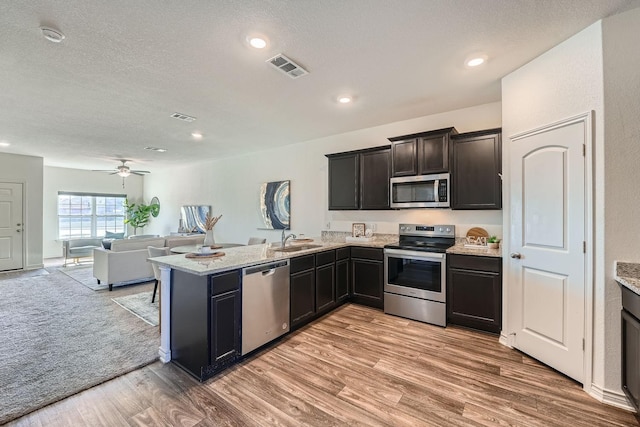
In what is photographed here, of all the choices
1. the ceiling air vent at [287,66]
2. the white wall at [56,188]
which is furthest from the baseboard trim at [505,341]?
the white wall at [56,188]

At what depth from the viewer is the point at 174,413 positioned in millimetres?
1896

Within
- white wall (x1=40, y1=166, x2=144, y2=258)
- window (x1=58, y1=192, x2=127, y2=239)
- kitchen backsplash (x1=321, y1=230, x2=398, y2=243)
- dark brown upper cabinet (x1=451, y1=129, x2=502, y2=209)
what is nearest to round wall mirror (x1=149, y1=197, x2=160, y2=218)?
window (x1=58, y1=192, x2=127, y2=239)

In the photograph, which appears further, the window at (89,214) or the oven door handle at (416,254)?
the window at (89,214)

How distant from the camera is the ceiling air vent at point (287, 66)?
2.45 m

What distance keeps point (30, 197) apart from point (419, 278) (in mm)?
8998

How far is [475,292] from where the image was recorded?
121 inches

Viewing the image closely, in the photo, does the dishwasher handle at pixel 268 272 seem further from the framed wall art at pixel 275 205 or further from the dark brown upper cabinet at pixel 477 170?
the framed wall art at pixel 275 205

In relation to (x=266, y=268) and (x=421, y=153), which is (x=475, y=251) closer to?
(x=421, y=153)

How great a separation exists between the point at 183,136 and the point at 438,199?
14.7 ft

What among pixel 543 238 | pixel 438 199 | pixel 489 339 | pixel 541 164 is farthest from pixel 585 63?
pixel 489 339

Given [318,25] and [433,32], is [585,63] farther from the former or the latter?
[318,25]

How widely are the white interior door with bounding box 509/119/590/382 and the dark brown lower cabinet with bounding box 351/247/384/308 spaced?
1.51 metres

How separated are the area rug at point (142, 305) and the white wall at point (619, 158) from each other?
4.45m

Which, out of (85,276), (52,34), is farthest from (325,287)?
(85,276)
